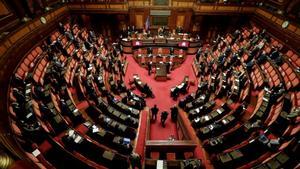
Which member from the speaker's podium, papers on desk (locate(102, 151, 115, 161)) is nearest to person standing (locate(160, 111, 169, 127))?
the speaker's podium

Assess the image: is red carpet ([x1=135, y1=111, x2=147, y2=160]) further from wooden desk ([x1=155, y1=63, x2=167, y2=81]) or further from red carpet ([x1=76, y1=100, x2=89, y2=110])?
wooden desk ([x1=155, y1=63, x2=167, y2=81])

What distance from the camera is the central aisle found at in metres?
7.22

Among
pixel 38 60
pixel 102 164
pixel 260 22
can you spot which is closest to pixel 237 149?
pixel 102 164

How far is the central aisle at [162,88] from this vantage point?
7224 mm

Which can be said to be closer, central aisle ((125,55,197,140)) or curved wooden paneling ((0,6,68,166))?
curved wooden paneling ((0,6,68,166))

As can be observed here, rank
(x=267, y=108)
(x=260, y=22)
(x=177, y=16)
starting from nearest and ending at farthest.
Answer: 1. (x=267, y=108)
2. (x=260, y=22)
3. (x=177, y=16)

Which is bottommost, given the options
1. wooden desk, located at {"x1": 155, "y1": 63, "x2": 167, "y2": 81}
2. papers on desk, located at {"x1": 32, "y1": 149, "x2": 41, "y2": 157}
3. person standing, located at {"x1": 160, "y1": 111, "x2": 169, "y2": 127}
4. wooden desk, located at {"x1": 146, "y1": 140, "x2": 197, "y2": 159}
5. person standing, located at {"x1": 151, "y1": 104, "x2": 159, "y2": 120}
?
papers on desk, located at {"x1": 32, "y1": 149, "x2": 41, "y2": 157}

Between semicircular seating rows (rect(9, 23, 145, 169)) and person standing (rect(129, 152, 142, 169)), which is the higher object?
semicircular seating rows (rect(9, 23, 145, 169))

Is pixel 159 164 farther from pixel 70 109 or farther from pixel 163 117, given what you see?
pixel 70 109

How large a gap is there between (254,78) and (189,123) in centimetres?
348

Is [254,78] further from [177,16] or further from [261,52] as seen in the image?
[177,16]

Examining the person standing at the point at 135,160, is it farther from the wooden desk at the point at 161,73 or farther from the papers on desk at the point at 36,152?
the wooden desk at the point at 161,73

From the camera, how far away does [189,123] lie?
22.3 feet

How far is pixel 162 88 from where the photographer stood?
32.1 ft
